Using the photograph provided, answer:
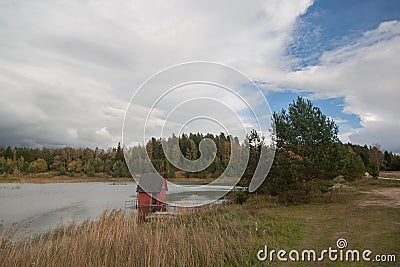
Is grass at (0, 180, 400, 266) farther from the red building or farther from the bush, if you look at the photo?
the red building

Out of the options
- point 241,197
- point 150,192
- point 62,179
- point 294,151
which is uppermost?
point 294,151

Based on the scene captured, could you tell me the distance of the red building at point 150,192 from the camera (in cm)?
2320

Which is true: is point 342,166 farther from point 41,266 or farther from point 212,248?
point 41,266

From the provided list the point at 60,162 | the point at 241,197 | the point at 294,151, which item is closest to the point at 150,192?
the point at 241,197

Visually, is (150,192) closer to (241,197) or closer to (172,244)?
(241,197)

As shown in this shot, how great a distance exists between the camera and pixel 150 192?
23672 millimetres

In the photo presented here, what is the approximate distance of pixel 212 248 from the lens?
614 cm

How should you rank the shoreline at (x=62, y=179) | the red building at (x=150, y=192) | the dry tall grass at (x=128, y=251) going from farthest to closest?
the shoreline at (x=62, y=179), the red building at (x=150, y=192), the dry tall grass at (x=128, y=251)

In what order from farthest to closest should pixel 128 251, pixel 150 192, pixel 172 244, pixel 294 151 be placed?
pixel 150 192 < pixel 294 151 < pixel 172 244 < pixel 128 251

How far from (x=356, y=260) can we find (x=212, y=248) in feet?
10.2

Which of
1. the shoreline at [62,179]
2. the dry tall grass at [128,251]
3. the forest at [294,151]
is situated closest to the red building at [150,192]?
the forest at [294,151]

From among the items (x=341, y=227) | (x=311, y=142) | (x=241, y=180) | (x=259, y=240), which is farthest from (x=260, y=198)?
(x=259, y=240)

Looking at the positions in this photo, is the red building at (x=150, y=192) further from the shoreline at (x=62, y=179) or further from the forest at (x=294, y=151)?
the shoreline at (x=62, y=179)

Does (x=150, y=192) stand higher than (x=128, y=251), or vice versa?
(x=128, y=251)
